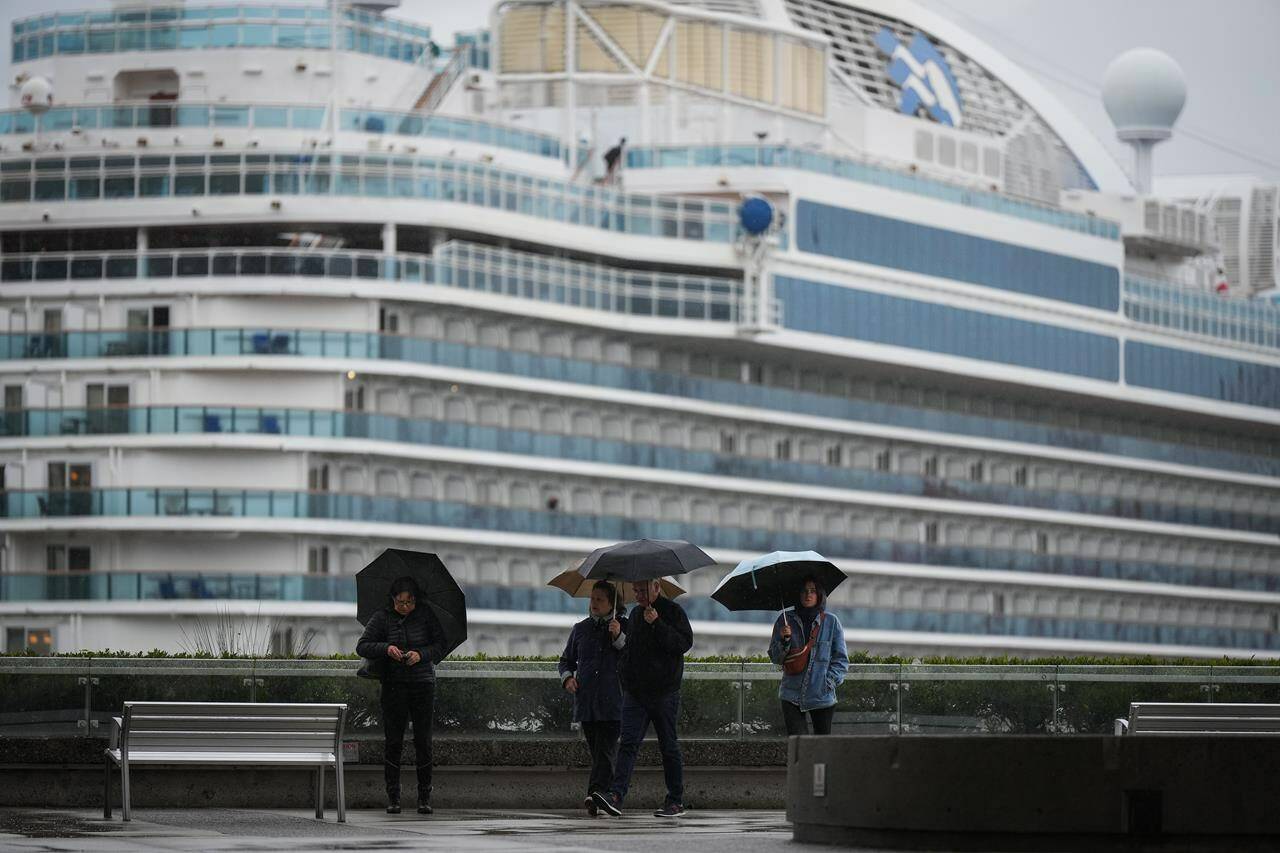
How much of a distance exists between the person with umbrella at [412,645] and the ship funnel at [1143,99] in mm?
71048

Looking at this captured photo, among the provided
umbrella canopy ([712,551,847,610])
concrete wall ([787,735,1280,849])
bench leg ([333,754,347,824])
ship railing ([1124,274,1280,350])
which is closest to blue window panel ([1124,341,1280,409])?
ship railing ([1124,274,1280,350])

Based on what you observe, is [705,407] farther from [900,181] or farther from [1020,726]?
[1020,726]

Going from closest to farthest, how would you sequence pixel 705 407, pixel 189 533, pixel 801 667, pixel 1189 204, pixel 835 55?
pixel 801 667, pixel 189 533, pixel 705 407, pixel 835 55, pixel 1189 204

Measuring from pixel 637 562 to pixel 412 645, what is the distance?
2.05 meters

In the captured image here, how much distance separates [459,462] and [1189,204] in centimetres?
3976

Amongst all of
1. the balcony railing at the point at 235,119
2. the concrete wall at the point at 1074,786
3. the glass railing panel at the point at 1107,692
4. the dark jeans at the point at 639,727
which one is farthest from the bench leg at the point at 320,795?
the balcony railing at the point at 235,119

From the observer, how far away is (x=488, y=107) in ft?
257

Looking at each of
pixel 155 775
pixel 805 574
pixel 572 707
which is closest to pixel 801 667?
pixel 805 574

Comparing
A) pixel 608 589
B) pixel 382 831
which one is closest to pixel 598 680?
pixel 608 589

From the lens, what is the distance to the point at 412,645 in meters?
24.8

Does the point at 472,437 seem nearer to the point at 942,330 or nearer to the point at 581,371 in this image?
the point at 581,371

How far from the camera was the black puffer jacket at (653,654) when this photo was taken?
81.6ft

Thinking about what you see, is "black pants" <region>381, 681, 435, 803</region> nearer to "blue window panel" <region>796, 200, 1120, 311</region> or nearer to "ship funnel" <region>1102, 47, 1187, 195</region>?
"blue window panel" <region>796, 200, 1120, 311</region>

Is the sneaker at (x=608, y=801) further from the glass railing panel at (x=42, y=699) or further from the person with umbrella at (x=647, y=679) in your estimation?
the glass railing panel at (x=42, y=699)
